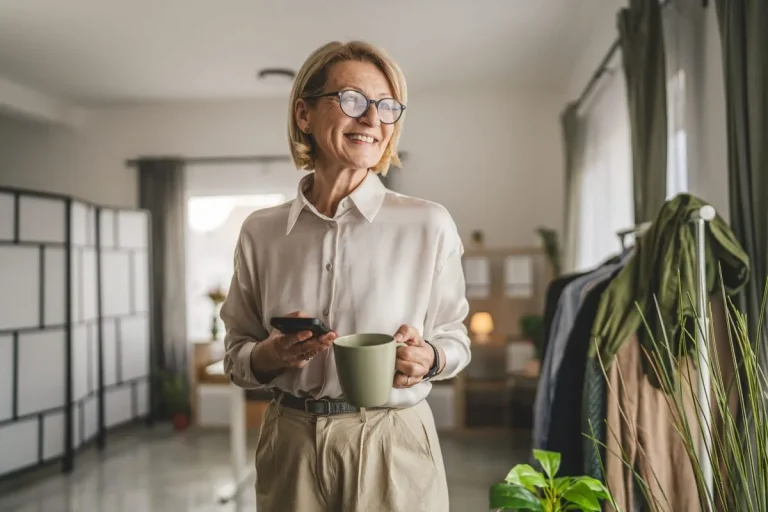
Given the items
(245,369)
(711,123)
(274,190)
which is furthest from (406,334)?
(274,190)

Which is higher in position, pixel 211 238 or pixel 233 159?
pixel 233 159

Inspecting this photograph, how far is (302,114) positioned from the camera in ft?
2.99

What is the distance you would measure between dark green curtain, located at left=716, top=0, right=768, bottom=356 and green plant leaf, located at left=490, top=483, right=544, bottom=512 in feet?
2.87

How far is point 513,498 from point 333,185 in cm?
55

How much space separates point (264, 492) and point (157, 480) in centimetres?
281

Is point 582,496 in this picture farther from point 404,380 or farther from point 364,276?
point 364,276

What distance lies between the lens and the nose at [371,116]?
0.84 m

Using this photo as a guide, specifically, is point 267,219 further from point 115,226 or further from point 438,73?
point 115,226

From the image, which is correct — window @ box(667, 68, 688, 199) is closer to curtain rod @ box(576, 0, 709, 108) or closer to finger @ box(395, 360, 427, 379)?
curtain rod @ box(576, 0, 709, 108)

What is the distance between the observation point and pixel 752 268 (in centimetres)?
143

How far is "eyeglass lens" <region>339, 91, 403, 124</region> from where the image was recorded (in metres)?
0.84

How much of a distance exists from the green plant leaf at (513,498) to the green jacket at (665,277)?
615 mm

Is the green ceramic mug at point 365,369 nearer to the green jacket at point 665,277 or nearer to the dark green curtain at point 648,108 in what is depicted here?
the green jacket at point 665,277

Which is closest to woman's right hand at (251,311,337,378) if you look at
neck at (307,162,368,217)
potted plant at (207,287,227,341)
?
neck at (307,162,368,217)
